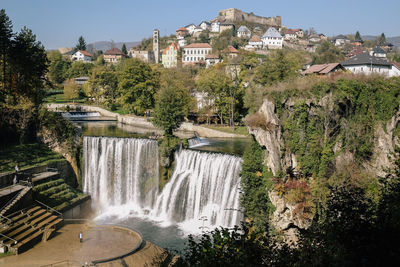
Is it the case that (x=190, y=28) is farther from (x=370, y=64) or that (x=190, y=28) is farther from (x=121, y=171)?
(x=121, y=171)

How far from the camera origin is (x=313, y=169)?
18828 mm

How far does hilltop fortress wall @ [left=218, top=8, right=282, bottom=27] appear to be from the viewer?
131m

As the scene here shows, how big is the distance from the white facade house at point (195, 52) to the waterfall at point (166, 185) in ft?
238

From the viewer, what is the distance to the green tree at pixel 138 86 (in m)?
44.4

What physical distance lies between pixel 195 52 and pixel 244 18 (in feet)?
154

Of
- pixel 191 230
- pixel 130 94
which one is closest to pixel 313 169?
pixel 191 230

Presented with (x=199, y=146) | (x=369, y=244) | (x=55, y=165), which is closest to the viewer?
(x=369, y=244)

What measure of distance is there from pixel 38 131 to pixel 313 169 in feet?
72.7

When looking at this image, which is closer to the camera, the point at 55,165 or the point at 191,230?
the point at 191,230

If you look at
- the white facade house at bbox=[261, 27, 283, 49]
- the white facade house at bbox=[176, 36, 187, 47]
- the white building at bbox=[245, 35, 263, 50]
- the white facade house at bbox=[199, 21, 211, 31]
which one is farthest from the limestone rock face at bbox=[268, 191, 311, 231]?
the white facade house at bbox=[199, 21, 211, 31]

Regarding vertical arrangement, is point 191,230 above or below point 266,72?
below

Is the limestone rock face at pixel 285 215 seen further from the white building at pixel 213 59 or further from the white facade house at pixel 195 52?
the white facade house at pixel 195 52

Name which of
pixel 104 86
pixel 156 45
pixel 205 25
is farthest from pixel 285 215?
pixel 205 25

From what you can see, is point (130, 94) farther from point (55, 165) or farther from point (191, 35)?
point (191, 35)
